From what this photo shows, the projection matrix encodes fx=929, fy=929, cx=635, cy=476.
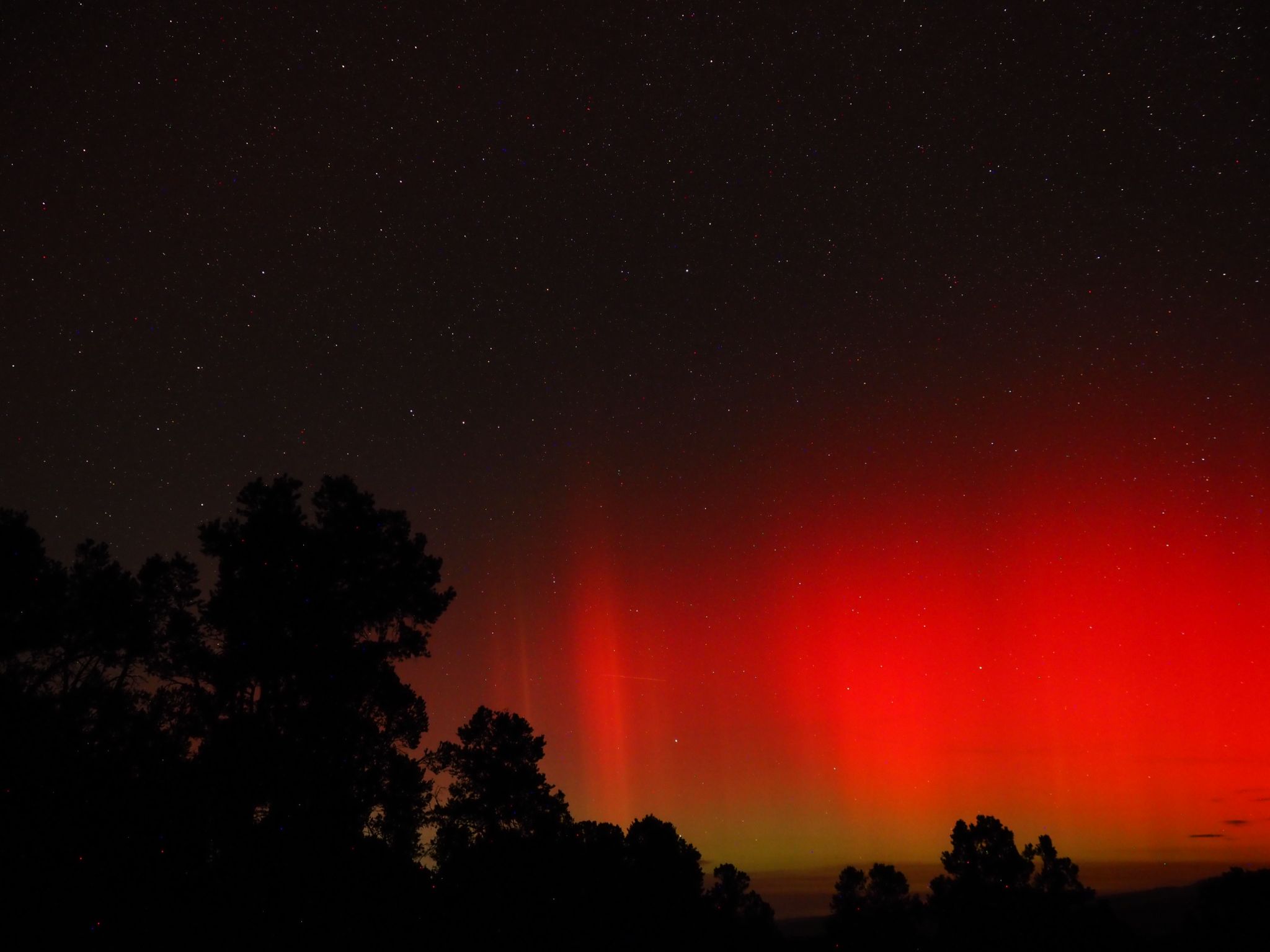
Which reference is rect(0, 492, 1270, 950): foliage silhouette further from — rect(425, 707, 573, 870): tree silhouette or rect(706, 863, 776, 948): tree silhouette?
rect(706, 863, 776, 948): tree silhouette

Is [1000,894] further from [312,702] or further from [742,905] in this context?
[312,702]

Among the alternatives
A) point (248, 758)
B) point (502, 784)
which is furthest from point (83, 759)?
point (502, 784)

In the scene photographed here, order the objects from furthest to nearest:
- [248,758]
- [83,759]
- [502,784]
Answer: [502,784] → [248,758] → [83,759]

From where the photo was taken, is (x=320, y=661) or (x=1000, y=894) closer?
(x=320, y=661)

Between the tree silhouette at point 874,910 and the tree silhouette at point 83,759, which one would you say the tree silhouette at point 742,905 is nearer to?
the tree silhouette at point 874,910

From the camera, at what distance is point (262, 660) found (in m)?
24.1

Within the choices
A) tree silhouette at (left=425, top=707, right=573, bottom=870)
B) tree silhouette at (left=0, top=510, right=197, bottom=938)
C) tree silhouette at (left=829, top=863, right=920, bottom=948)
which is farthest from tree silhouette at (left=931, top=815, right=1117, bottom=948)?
tree silhouette at (left=0, top=510, right=197, bottom=938)

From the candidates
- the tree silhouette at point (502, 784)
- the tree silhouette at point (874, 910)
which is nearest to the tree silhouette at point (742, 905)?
the tree silhouette at point (874, 910)

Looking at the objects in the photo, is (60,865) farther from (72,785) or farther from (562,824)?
(562,824)

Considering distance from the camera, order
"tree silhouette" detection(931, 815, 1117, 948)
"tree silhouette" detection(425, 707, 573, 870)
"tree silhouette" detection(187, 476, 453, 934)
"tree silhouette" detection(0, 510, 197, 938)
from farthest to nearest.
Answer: "tree silhouette" detection(931, 815, 1117, 948), "tree silhouette" detection(425, 707, 573, 870), "tree silhouette" detection(187, 476, 453, 934), "tree silhouette" detection(0, 510, 197, 938)

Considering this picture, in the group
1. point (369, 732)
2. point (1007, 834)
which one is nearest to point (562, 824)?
point (369, 732)

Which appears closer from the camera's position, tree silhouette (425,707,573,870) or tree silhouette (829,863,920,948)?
tree silhouette (425,707,573,870)

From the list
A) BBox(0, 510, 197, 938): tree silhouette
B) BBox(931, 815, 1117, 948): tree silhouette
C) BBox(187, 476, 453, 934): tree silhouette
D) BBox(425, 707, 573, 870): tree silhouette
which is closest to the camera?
BBox(0, 510, 197, 938): tree silhouette

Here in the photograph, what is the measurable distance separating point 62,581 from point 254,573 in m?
4.59
